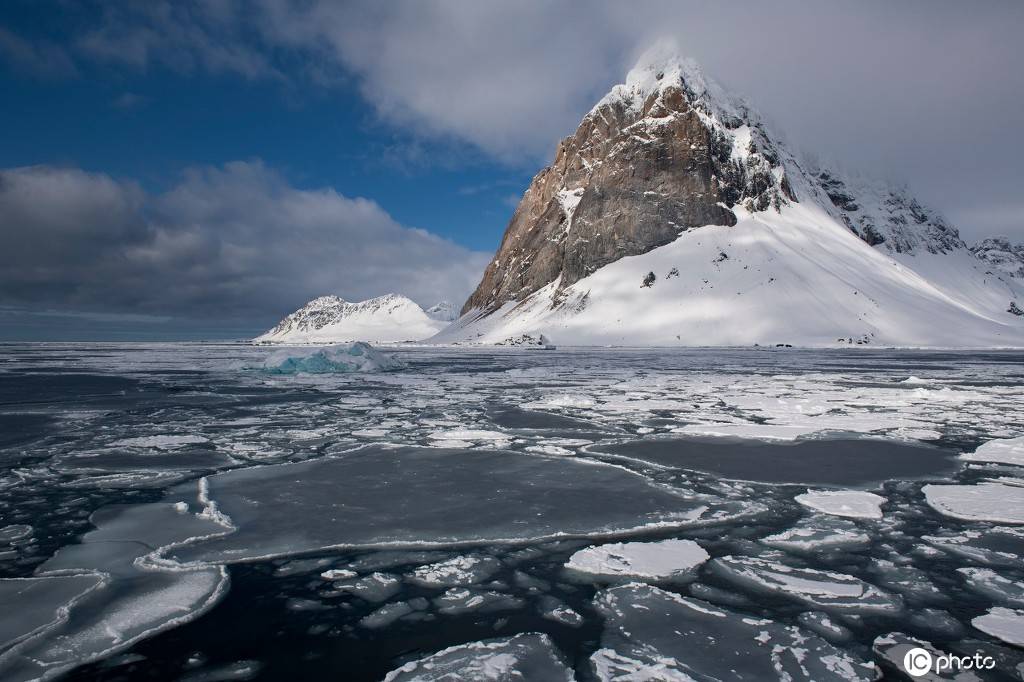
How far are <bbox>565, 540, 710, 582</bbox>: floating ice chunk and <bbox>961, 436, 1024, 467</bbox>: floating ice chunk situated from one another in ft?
20.1

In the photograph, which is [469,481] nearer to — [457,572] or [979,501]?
[457,572]

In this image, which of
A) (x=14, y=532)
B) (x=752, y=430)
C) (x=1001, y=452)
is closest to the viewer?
(x=14, y=532)

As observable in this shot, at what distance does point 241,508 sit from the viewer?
5.98 metres

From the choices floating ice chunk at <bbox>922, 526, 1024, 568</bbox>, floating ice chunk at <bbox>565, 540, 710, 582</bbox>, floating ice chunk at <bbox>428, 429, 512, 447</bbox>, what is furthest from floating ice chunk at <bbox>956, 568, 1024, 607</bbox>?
floating ice chunk at <bbox>428, 429, 512, 447</bbox>

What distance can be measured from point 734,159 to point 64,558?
124356mm

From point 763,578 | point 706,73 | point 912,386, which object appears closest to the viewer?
point 763,578

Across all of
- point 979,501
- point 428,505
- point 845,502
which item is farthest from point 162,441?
point 979,501

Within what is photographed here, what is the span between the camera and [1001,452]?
8.64m

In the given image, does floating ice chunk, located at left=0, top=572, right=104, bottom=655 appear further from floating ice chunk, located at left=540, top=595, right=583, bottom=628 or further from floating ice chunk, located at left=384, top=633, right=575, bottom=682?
floating ice chunk, located at left=540, top=595, right=583, bottom=628

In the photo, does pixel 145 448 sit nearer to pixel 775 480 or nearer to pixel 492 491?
pixel 492 491

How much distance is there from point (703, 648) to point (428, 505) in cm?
342

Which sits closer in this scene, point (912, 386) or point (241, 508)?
point (241, 508)

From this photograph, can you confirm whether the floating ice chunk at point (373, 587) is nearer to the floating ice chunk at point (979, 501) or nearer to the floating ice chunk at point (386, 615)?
the floating ice chunk at point (386, 615)

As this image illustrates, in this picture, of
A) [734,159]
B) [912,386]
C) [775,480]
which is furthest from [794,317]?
[775,480]
